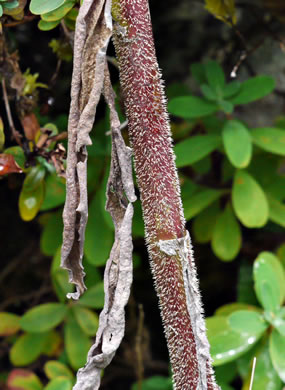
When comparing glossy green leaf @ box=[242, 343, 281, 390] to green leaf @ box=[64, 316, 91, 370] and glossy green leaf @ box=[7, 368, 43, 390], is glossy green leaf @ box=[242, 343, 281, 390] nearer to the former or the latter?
green leaf @ box=[64, 316, 91, 370]

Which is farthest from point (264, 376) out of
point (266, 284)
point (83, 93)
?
point (83, 93)

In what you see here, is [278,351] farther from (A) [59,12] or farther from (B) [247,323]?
(A) [59,12]

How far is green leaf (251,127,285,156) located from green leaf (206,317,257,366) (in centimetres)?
50

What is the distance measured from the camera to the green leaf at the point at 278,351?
4.22 ft

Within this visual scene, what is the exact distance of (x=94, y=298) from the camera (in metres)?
1.56

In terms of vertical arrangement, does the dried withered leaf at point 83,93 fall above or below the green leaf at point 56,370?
above

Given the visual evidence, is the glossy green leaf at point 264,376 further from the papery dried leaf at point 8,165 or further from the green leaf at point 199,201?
the papery dried leaf at point 8,165

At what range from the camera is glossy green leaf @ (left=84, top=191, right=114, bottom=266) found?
1.46 meters

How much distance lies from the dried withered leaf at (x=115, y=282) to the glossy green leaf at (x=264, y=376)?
0.68m

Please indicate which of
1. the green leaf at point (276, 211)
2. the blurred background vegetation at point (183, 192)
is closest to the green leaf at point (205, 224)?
the blurred background vegetation at point (183, 192)

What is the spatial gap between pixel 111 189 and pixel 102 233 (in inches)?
27.1

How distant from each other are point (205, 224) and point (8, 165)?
2.73 feet

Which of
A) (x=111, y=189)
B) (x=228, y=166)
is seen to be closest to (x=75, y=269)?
(x=111, y=189)

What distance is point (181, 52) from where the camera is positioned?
201cm
